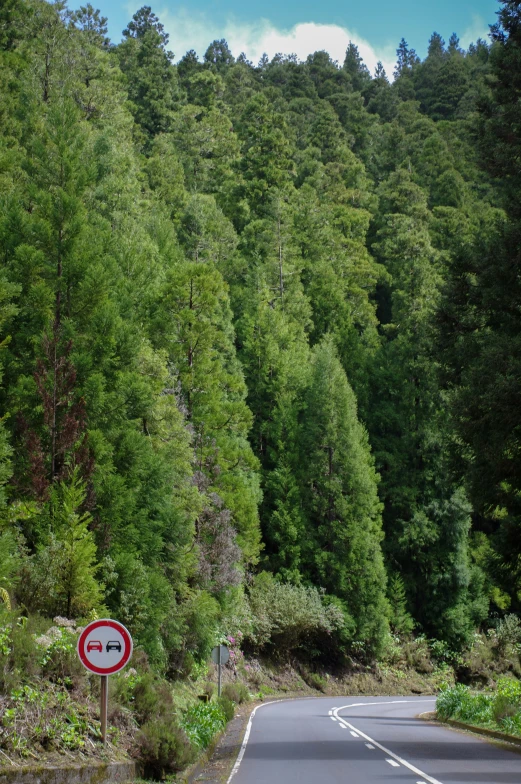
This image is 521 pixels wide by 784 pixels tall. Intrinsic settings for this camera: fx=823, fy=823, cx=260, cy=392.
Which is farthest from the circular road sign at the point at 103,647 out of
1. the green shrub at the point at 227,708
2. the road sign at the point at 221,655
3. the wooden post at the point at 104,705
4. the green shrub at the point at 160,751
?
the road sign at the point at 221,655

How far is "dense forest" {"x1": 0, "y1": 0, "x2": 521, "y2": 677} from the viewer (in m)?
19.7

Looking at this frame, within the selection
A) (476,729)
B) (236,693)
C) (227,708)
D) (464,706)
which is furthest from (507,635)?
(227,708)

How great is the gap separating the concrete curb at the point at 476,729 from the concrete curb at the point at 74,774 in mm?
10392

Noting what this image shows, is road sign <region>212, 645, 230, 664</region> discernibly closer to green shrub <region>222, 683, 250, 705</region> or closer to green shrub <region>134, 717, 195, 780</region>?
green shrub <region>222, 683, 250, 705</region>

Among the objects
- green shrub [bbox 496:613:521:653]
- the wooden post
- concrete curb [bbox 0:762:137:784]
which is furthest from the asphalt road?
green shrub [bbox 496:613:521:653]

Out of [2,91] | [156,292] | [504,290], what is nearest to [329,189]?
[2,91]

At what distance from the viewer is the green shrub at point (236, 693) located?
28906 millimetres

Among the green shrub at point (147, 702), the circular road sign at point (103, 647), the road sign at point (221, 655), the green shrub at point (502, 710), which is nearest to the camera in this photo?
the circular road sign at point (103, 647)

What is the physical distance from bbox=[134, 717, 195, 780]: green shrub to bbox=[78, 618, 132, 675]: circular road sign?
7.46 feet

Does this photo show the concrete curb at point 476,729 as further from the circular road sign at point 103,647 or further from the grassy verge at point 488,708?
the circular road sign at point 103,647

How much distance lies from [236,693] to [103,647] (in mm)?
22820

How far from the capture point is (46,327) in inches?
1019

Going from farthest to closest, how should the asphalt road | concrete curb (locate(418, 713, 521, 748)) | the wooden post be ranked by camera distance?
1. concrete curb (locate(418, 713, 521, 748))
2. the asphalt road
3. the wooden post

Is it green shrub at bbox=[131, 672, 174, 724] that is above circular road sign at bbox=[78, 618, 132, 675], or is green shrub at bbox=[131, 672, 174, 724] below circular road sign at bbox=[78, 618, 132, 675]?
below
